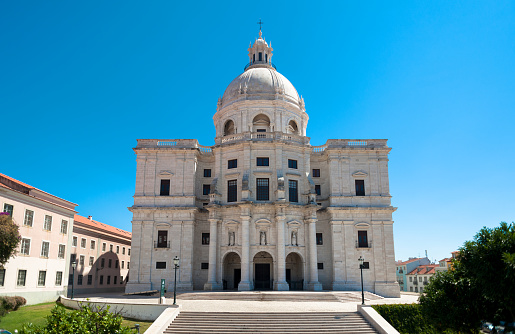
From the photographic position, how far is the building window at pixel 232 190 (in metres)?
46.1

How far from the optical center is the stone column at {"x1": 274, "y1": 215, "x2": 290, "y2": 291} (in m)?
41.9

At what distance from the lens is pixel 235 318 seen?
2689 cm

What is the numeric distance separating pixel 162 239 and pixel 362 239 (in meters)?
22.5

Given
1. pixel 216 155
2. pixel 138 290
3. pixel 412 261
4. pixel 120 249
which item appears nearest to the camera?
pixel 138 290

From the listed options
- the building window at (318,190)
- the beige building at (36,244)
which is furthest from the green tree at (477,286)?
the beige building at (36,244)

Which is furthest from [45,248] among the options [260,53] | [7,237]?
[260,53]

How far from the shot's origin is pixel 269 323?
26094 millimetres

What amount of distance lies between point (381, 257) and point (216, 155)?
72.0 feet

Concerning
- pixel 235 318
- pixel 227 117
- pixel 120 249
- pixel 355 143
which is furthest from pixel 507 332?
pixel 120 249

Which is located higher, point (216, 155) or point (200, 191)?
point (216, 155)

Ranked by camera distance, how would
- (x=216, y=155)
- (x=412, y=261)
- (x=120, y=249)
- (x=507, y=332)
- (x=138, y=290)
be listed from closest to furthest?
(x=507, y=332), (x=138, y=290), (x=216, y=155), (x=120, y=249), (x=412, y=261)

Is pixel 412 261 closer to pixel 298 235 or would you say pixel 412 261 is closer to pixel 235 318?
pixel 298 235

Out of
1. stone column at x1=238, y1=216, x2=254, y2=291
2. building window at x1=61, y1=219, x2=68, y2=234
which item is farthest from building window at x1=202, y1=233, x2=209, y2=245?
building window at x1=61, y1=219, x2=68, y2=234

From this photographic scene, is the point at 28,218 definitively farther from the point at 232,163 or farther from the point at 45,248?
the point at 232,163
